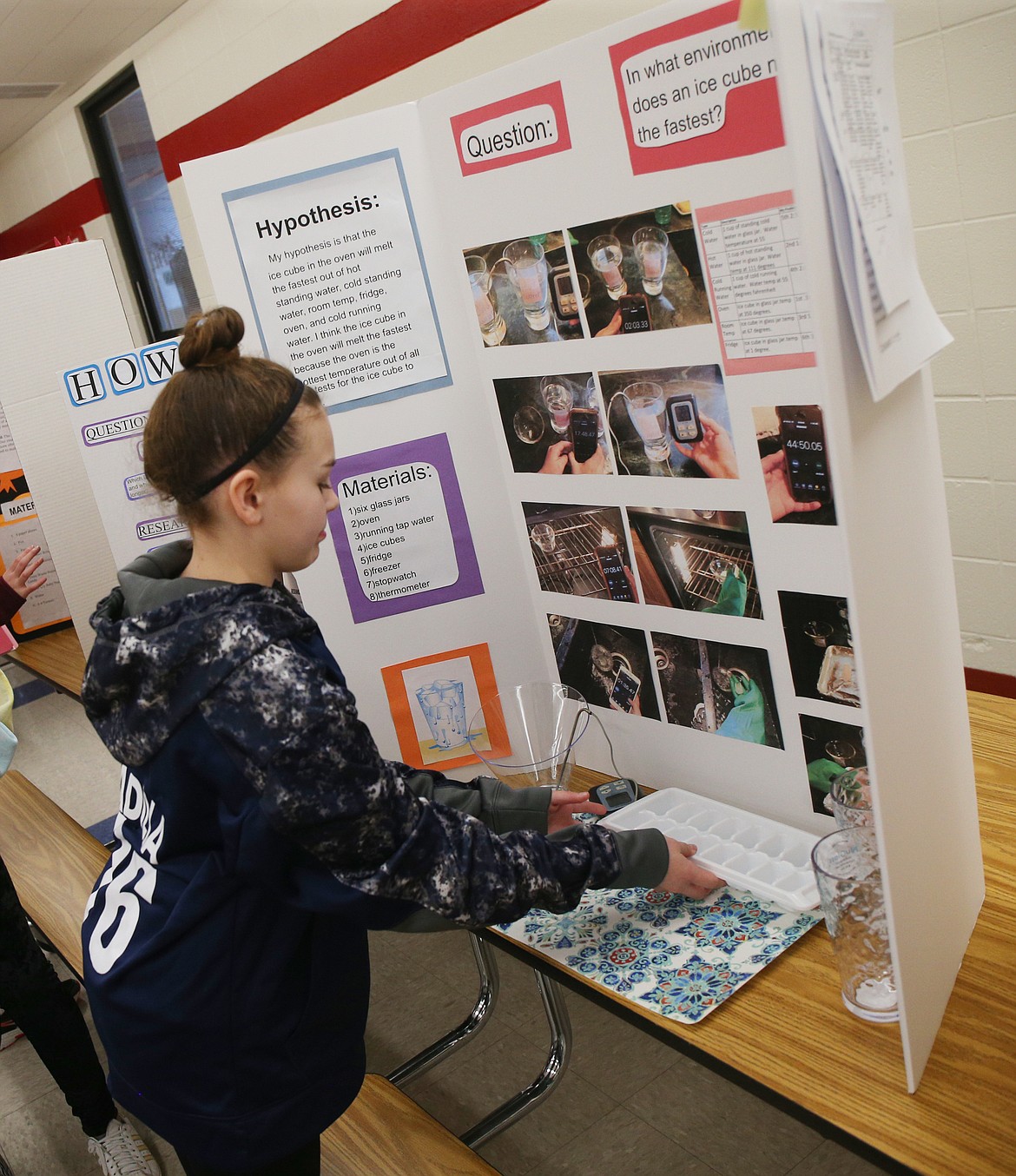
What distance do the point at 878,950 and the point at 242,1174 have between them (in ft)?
2.52

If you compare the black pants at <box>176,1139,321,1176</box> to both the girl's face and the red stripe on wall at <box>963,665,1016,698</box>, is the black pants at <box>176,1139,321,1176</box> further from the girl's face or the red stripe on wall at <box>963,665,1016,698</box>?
the red stripe on wall at <box>963,665,1016,698</box>

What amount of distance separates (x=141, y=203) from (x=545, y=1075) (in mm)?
6266

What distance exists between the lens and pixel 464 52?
146 inches

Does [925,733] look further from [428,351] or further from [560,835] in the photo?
[428,351]

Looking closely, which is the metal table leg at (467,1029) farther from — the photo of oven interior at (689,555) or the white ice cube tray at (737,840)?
the photo of oven interior at (689,555)

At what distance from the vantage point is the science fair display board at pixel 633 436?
933 mm

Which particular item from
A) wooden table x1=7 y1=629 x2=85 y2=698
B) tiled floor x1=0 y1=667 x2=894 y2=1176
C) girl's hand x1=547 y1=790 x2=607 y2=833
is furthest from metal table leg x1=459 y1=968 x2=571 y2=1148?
wooden table x1=7 y1=629 x2=85 y2=698

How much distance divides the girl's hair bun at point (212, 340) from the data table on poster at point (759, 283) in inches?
21.2

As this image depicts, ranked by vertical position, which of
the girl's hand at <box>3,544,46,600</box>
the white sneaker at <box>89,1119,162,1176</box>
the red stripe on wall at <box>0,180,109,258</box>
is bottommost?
the white sneaker at <box>89,1119,162,1176</box>

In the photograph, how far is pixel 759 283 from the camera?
1.10 meters

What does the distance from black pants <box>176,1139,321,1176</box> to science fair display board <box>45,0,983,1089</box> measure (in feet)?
2.28

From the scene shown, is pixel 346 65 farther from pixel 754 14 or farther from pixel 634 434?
pixel 754 14

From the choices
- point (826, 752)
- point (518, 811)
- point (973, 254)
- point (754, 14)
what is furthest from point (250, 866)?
point (973, 254)

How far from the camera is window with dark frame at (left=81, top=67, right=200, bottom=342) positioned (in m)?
6.17
